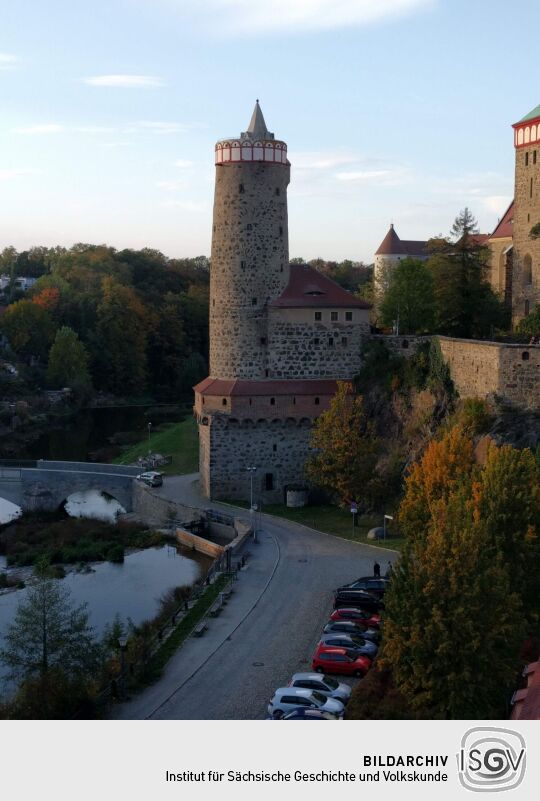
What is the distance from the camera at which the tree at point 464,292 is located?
47.0m

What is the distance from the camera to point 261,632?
2961 centimetres

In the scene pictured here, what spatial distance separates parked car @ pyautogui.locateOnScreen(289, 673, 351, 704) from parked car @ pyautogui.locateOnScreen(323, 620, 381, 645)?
3.50 metres

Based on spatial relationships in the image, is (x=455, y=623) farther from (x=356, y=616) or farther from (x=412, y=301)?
(x=412, y=301)

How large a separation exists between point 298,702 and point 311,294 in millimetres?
27476

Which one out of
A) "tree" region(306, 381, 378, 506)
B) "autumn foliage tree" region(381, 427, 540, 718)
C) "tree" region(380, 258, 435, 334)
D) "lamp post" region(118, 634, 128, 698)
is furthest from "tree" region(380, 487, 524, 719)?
"tree" region(380, 258, 435, 334)

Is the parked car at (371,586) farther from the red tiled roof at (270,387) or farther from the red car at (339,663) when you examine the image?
A: the red tiled roof at (270,387)

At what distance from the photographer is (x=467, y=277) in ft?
154


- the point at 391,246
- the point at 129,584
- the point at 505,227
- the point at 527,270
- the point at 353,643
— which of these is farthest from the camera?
the point at 391,246

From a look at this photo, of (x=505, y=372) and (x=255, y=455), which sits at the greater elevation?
(x=505, y=372)

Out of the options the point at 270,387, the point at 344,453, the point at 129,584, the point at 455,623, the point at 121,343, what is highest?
the point at 121,343

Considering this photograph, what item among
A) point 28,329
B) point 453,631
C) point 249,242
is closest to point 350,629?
point 453,631

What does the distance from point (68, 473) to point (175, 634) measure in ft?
80.4

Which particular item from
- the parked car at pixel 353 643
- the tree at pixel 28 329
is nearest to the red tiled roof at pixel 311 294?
the parked car at pixel 353 643

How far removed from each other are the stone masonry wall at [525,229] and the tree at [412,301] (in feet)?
16.2
